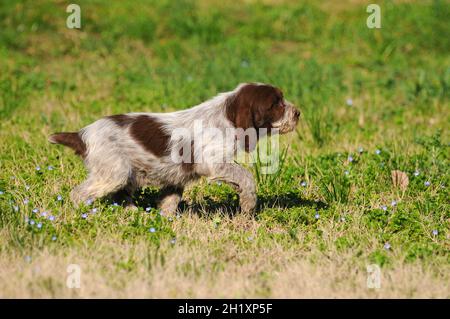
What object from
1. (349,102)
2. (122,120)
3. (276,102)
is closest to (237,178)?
(276,102)

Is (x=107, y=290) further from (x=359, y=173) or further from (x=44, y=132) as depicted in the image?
(x=44, y=132)

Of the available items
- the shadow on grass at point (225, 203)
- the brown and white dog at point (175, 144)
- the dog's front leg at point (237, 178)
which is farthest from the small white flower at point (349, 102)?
the dog's front leg at point (237, 178)

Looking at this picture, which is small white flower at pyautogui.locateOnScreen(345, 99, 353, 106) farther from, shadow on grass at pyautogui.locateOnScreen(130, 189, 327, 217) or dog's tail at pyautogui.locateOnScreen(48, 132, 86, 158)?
dog's tail at pyautogui.locateOnScreen(48, 132, 86, 158)

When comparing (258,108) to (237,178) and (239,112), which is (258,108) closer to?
(239,112)

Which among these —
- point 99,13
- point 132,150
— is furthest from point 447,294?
point 99,13

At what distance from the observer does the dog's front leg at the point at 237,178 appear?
593 centimetres

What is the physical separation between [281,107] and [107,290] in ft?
7.47

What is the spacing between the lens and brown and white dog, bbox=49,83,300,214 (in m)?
5.94

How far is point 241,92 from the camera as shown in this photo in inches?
242

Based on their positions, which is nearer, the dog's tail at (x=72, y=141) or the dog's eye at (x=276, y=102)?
the dog's tail at (x=72, y=141)

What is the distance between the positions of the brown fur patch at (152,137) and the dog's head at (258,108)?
0.56 meters

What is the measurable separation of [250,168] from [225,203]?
66 centimetres

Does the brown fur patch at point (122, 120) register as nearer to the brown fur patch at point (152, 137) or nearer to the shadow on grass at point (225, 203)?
the brown fur patch at point (152, 137)

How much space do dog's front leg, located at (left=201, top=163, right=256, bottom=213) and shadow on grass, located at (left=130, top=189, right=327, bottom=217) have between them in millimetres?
441
